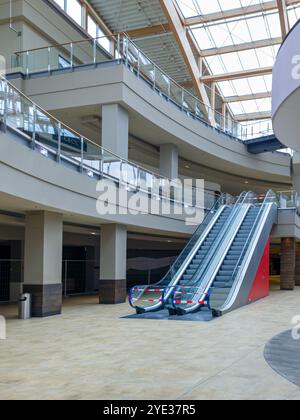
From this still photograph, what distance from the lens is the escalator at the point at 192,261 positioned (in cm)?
1544

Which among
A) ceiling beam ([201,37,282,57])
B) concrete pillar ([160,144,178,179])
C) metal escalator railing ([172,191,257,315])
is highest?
ceiling beam ([201,37,282,57])

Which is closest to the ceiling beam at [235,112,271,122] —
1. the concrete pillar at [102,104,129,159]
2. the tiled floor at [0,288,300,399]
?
the concrete pillar at [102,104,129,159]

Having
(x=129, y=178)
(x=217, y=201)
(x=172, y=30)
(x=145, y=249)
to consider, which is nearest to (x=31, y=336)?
(x=129, y=178)

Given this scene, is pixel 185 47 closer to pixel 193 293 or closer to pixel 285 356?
pixel 193 293

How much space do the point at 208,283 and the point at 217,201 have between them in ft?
24.4

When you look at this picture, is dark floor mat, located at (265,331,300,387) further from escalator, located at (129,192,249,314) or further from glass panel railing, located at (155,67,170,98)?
glass panel railing, located at (155,67,170,98)

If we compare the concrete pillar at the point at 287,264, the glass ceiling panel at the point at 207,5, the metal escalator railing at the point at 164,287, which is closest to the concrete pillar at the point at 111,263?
the metal escalator railing at the point at 164,287

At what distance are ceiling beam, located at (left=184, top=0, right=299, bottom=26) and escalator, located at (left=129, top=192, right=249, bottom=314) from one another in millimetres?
13887

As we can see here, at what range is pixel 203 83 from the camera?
3519cm

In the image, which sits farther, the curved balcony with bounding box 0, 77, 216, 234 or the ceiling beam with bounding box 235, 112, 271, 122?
the ceiling beam with bounding box 235, 112, 271, 122

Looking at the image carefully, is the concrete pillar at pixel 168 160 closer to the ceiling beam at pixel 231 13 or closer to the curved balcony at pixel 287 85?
the ceiling beam at pixel 231 13

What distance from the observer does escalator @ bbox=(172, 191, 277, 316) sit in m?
15.1

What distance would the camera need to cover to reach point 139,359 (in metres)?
8.35
